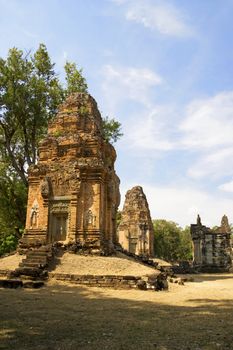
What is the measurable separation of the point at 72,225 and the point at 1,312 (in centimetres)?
1060

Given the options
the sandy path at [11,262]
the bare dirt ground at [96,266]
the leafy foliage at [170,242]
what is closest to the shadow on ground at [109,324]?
the bare dirt ground at [96,266]

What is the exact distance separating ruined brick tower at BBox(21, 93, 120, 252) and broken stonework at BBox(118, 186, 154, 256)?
15.7 metres

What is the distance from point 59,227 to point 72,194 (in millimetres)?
1889

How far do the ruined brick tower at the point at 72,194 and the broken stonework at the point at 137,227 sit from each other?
15.7 m


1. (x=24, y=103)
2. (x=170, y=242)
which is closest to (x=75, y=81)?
(x=24, y=103)

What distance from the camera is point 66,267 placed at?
14.4 m

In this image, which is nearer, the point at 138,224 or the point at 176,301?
the point at 176,301

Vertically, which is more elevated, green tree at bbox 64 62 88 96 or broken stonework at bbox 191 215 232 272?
green tree at bbox 64 62 88 96

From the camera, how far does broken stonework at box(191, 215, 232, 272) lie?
35.7 meters

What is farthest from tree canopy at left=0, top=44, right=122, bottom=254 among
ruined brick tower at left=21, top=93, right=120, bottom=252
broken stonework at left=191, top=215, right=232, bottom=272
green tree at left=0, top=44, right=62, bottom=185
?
broken stonework at left=191, top=215, right=232, bottom=272

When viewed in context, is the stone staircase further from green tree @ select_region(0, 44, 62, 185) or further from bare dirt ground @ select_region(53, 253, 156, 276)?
green tree @ select_region(0, 44, 62, 185)

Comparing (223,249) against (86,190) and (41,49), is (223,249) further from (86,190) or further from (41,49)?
(41,49)

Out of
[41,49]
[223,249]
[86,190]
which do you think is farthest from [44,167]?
[223,249]

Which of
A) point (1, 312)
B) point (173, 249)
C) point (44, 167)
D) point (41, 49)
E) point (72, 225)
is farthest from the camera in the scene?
point (173, 249)
